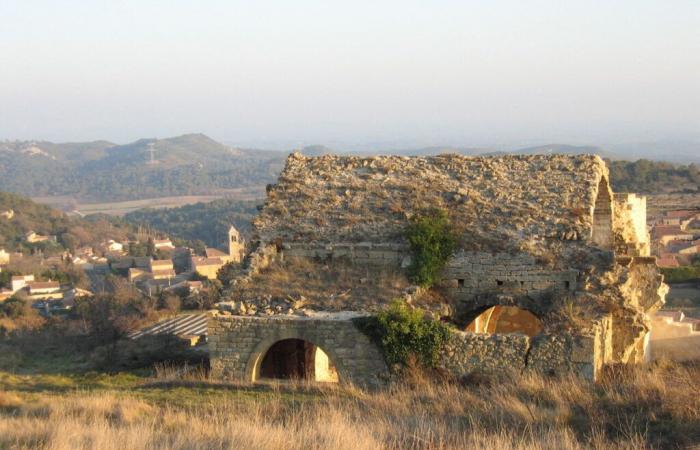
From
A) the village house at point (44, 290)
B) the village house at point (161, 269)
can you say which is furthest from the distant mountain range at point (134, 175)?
the village house at point (44, 290)

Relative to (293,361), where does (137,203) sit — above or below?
below

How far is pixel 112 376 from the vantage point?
14.2 m

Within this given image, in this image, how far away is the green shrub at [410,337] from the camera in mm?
12703

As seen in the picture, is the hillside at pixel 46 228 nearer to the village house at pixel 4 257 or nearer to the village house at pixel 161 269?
the village house at pixel 4 257

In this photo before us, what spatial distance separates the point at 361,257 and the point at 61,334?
942 centimetres

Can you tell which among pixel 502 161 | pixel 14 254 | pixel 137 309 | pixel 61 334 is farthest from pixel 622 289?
pixel 14 254

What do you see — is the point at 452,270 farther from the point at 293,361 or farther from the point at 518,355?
the point at 293,361

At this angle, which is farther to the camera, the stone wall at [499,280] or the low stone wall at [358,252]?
the low stone wall at [358,252]

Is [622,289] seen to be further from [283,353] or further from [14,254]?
[14,254]

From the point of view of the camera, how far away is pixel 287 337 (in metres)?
13.3

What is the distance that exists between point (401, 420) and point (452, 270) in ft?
21.4

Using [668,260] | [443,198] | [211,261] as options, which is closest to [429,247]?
[443,198]

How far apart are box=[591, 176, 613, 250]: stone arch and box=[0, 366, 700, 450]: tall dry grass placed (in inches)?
267

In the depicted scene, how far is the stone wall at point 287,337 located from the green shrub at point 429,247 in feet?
5.83
